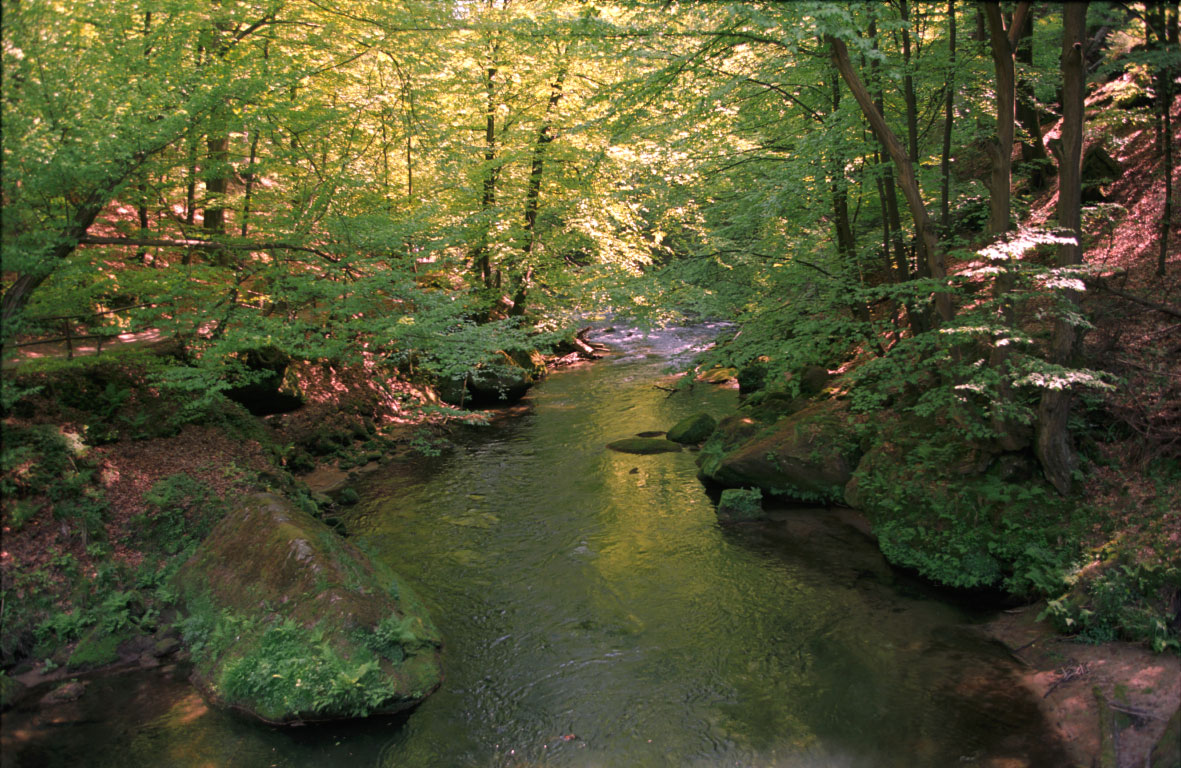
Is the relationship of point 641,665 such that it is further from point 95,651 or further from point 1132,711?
point 95,651

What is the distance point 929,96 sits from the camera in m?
11.2

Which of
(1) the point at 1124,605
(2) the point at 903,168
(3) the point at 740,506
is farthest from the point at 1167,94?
(3) the point at 740,506

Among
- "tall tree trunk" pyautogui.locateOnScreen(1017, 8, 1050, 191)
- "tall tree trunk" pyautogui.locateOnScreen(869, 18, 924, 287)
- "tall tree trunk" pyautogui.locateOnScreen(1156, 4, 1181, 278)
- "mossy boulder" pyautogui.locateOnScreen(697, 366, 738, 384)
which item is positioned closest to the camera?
"tall tree trunk" pyautogui.locateOnScreen(1156, 4, 1181, 278)

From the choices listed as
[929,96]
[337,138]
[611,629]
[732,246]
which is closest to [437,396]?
[337,138]

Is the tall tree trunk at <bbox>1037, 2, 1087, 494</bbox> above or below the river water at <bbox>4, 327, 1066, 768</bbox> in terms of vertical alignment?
above

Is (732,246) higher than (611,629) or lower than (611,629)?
higher

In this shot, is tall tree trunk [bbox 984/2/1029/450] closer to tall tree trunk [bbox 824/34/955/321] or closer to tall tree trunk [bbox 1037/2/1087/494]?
tall tree trunk [bbox 1037/2/1087/494]

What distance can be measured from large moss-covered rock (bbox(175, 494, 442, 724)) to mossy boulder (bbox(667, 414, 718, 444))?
7.61 m

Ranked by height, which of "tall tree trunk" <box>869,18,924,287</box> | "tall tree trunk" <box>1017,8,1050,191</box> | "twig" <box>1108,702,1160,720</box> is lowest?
"twig" <box>1108,702,1160,720</box>

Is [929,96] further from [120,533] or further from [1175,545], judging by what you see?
[120,533]

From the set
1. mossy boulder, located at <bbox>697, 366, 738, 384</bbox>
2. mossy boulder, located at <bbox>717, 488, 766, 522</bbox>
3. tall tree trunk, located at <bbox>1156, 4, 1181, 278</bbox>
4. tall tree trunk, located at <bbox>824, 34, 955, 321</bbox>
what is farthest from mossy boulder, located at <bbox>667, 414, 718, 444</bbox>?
tall tree trunk, located at <bbox>1156, 4, 1181, 278</bbox>

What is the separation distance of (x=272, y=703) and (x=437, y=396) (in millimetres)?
11981

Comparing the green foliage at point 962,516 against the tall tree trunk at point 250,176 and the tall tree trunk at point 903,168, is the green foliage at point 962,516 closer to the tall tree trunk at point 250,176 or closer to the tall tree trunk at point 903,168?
the tall tree trunk at point 903,168

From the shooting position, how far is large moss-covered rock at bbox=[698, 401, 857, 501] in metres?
10.8
